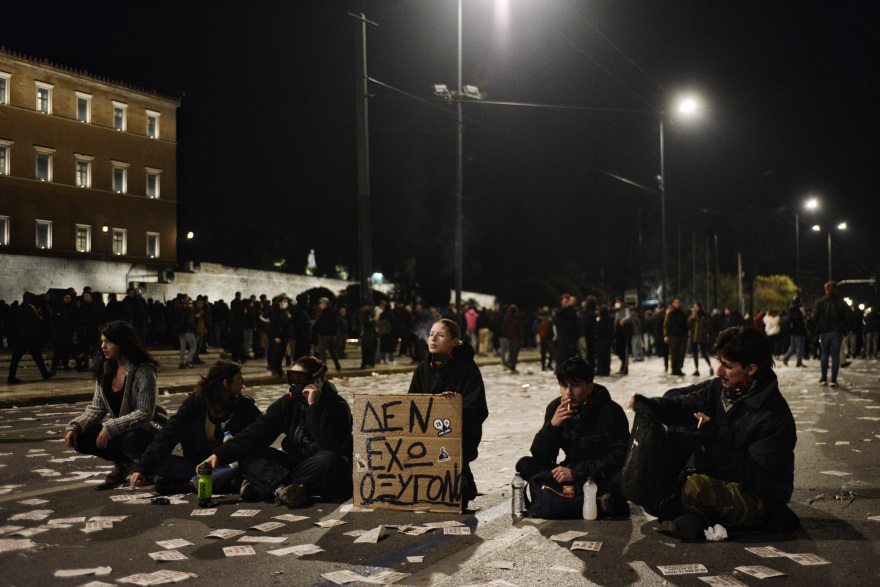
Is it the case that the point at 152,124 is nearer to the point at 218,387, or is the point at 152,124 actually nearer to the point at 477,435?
the point at 218,387

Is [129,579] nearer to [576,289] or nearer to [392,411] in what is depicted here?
[392,411]

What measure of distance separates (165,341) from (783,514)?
32.0m

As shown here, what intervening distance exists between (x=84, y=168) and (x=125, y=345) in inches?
1914

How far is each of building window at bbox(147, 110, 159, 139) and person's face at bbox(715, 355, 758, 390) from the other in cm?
5505

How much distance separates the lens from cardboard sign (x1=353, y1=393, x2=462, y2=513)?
6277 millimetres

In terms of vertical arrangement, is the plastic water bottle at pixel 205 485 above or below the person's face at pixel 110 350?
below

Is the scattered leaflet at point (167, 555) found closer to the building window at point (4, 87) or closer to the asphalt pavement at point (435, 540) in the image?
the asphalt pavement at point (435, 540)

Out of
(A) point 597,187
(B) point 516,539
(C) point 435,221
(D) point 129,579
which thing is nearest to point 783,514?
(B) point 516,539

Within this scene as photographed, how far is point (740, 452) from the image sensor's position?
567 cm

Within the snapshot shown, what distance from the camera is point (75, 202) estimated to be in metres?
50.9

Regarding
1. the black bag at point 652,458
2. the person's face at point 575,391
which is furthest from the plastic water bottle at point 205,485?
the black bag at point 652,458

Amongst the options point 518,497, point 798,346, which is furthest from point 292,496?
point 798,346

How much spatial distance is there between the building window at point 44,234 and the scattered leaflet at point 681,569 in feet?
164

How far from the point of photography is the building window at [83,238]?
51.1 m
